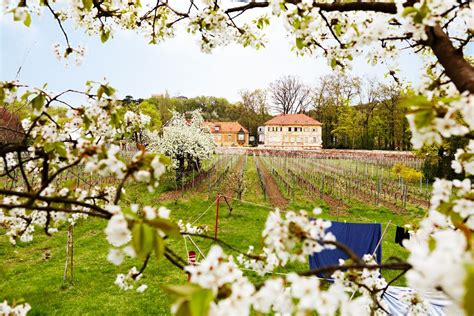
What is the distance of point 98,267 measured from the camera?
24.1 ft

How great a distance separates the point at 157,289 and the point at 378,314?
16.5 feet

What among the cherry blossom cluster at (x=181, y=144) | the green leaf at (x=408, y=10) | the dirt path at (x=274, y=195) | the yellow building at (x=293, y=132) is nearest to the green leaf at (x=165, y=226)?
the green leaf at (x=408, y=10)

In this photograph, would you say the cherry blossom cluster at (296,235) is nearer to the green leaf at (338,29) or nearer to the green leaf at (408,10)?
the green leaf at (408,10)

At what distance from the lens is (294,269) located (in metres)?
7.37

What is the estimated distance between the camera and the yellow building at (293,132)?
48.7 metres

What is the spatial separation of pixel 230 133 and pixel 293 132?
10499mm

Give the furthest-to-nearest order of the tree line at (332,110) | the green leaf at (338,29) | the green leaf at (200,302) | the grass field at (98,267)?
the tree line at (332,110) → the grass field at (98,267) → the green leaf at (338,29) → the green leaf at (200,302)

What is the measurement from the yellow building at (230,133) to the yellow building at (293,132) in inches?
211

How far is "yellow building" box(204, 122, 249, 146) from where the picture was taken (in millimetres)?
54806

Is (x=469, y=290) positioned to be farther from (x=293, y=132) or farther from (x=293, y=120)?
(x=293, y=120)

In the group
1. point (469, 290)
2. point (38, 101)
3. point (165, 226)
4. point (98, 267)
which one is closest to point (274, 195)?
point (98, 267)

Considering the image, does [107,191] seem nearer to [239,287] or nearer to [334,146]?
[239,287]

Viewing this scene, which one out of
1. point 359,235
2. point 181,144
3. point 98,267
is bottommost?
point 98,267

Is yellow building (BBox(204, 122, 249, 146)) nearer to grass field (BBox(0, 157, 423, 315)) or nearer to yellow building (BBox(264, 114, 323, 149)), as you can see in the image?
yellow building (BBox(264, 114, 323, 149))
